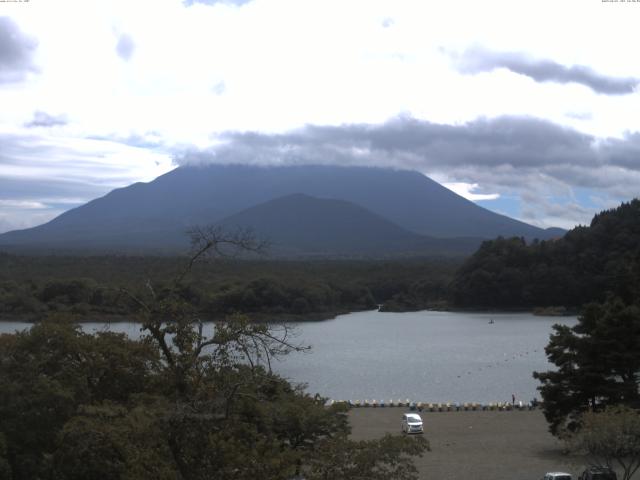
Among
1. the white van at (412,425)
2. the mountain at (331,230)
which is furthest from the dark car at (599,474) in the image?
the mountain at (331,230)

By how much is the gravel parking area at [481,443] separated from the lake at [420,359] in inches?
129

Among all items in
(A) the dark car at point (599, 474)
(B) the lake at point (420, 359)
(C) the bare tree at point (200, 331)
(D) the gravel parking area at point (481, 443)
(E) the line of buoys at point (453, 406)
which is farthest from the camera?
(B) the lake at point (420, 359)

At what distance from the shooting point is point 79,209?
17875cm

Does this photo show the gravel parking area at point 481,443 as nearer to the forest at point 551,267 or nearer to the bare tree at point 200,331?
the bare tree at point 200,331

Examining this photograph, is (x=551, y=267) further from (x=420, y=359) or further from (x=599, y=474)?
(x=599, y=474)

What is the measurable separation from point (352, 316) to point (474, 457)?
43.7 metres

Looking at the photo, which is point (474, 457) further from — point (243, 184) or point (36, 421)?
point (243, 184)

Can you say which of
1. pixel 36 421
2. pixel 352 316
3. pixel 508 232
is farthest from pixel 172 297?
pixel 508 232

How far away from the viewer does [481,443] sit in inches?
698

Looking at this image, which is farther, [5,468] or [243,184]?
[243,184]

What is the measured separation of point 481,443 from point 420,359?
58.3 feet

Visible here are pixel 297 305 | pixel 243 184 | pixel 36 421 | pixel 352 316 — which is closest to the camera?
pixel 36 421

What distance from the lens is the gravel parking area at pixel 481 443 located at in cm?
1460

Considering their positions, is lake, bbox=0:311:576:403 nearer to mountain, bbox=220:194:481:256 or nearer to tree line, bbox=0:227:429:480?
tree line, bbox=0:227:429:480
